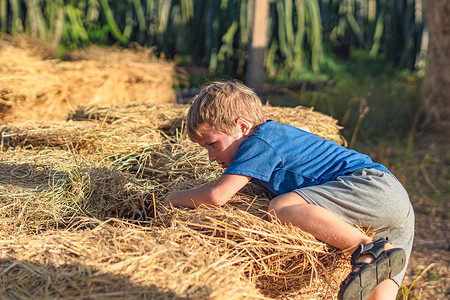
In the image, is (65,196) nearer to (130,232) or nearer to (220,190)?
(130,232)

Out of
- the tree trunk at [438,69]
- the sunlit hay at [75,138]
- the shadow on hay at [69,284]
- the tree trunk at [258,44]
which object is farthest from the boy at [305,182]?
the tree trunk at [258,44]

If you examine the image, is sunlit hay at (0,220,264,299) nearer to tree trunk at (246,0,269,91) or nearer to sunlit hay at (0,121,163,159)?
sunlit hay at (0,121,163,159)

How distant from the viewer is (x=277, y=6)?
7723 millimetres

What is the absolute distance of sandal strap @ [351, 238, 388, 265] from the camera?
1.76 m

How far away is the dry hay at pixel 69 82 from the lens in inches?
159

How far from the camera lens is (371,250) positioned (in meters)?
1.77

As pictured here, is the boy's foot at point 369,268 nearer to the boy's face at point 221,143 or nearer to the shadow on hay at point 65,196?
the boy's face at point 221,143

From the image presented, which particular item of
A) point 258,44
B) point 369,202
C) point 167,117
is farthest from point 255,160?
point 258,44

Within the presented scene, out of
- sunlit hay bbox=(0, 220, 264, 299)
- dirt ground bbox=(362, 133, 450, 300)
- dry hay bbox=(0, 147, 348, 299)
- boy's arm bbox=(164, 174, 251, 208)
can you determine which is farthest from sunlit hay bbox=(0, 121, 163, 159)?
dirt ground bbox=(362, 133, 450, 300)

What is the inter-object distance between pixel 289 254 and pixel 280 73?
6.78 m

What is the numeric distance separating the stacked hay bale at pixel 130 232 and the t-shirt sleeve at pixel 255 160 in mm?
173

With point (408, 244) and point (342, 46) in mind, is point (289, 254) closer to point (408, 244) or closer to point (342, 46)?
point (408, 244)

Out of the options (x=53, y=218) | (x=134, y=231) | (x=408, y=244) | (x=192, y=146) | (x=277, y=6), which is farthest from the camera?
(x=277, y=6)

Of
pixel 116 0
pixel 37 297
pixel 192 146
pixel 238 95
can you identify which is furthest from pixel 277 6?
pixel 37 297
